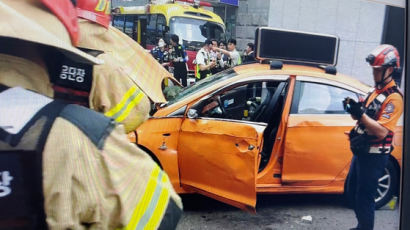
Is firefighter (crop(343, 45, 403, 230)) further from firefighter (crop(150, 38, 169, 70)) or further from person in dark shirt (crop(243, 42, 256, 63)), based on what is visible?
firefighter (crop(150, 38, 169, 70))

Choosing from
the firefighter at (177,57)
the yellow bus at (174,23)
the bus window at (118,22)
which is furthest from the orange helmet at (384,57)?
the bus window at (118,22)

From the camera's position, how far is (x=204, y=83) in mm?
1923

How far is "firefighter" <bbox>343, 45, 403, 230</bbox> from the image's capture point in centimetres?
152

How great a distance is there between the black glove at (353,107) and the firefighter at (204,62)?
642 mm

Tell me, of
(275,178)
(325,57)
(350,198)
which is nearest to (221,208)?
(275,178)

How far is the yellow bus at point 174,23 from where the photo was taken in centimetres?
157

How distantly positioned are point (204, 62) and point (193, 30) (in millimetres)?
165

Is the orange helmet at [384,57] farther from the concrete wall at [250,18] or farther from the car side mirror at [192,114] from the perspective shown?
the car side mirror at [192,114]

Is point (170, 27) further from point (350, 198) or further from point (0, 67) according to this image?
point (350, 198)

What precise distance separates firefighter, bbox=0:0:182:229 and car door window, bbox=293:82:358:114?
1.10 metres

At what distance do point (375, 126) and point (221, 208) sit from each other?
2.54ft

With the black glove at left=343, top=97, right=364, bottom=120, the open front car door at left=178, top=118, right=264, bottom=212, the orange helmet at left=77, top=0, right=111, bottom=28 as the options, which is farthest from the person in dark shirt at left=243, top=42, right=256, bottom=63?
the orange helmet at left=77, top=0, right=111, bottom=28

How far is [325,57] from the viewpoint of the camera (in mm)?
1688

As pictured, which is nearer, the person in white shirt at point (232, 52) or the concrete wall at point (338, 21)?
A: the concrete wall at point (338, 21)
